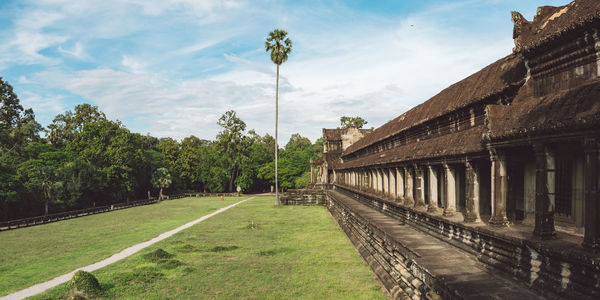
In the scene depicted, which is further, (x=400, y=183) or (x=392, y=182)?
(x=392, y=182)

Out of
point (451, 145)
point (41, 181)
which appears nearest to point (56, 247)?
point (41, 181)

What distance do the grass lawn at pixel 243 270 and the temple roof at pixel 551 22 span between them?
22.9ft

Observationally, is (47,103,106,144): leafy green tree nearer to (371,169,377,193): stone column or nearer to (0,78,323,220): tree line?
(0,78,323,220): tree line

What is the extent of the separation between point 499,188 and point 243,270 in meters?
8.40

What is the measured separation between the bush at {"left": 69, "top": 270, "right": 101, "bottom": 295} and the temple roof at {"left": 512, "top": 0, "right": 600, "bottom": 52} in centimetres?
1237

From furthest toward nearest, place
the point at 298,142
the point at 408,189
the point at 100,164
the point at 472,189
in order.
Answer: the point at 298,142, the point at 100,164, the point at 408,189, the point at 472,189

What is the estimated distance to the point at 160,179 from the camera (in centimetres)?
5484

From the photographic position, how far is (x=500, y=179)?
758 centimetres

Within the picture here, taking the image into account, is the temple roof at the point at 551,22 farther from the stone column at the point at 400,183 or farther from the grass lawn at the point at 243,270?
the stone column at the point at 400,183

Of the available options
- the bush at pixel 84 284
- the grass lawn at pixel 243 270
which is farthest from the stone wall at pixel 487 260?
the bush at pixel 84 284

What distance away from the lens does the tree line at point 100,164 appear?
29562mm

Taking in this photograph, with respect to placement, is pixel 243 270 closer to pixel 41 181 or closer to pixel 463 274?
pixel 463 274

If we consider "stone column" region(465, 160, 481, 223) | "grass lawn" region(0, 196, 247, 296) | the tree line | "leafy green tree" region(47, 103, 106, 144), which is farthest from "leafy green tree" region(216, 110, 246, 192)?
"stone column" region(465, 160, 481, 223)

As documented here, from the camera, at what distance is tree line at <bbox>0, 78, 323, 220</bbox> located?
29.6 metres
